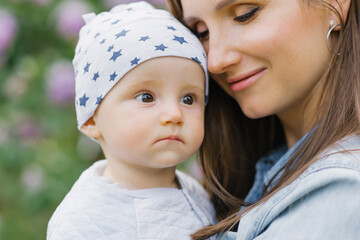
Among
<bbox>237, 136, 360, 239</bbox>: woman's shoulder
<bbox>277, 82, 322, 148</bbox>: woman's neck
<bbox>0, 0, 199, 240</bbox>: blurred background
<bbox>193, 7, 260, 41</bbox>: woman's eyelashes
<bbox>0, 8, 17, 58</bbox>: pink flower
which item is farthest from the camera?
<bbox>0, 8, 17, 58</bbox>: pink flower

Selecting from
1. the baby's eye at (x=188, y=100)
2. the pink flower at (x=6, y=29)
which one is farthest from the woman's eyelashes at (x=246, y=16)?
the pink flower at (x=6, y=29)

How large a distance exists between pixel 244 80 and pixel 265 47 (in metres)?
0.18

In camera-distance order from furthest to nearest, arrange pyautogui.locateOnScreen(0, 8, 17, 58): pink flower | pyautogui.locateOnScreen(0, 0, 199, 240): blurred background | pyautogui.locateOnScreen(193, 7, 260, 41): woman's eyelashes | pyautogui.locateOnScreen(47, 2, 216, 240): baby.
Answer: pyautogui.locateOnScreen(0, 8, 17, 58): pink flower → pyautogui.locateOnScreen(0, 0, 199, 240): blurred background → pyautogui.locateOnScreen(193, 7, 260, 41): woman's eyelashes → pyautogui.locateOnScreen(47, 2, 216, 240): baby

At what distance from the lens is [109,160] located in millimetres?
1669

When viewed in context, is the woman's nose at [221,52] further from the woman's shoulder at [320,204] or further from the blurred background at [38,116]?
the blurred background at [38,116]

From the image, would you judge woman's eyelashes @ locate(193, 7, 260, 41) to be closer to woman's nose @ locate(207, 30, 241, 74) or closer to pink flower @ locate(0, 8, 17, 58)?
woman's nose @ locate(207, 30, 241, 74)

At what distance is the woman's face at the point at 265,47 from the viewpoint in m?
1.55

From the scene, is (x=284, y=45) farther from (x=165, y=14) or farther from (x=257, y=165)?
(x=257, y=165)

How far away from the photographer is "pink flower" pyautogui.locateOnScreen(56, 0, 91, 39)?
296 cm

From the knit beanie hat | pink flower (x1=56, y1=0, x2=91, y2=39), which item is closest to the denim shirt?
the knit beanie hat

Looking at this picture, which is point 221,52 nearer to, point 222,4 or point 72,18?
point 222,4

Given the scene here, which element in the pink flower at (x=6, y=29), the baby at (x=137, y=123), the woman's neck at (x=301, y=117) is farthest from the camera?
the pink flower at (x=6, y=29)

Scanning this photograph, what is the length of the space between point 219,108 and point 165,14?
0.55 metres

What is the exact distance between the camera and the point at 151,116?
1499 mm
